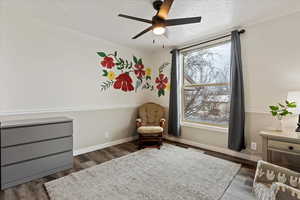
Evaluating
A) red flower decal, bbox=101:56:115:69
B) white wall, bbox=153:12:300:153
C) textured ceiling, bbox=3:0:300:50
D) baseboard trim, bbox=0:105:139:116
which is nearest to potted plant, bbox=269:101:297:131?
white wall, bbox=153:12:300:153

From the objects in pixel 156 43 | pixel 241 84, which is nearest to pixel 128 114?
pixel 156 43

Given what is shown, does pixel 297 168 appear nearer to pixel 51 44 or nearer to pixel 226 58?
pixel 226 58

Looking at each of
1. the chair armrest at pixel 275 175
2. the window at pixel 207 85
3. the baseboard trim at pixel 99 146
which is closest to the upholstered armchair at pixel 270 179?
the chair armrest at pixel 275 175

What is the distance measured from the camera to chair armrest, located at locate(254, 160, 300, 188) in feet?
5.03

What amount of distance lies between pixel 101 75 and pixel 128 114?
117 centimetres

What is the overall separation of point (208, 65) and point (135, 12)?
1927 mm

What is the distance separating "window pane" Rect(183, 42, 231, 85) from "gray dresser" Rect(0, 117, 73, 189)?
2.76 meters

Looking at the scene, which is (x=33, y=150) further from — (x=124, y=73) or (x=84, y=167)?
(x=124, y=73)

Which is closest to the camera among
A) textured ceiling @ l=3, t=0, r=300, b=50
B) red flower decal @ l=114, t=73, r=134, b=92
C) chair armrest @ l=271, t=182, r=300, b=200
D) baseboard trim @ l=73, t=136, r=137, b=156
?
chair armrest @ l=271, t=182, r=300, b=200

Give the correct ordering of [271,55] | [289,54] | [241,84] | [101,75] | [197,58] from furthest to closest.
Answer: [197,58] < [101,75] < [241,84] < [271,55] < [289,54]

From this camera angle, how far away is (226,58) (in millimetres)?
2900

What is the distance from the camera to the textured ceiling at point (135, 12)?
6.32ft

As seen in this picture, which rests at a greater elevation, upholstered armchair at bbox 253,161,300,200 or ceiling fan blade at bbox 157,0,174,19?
ceiling fan blade at bbox 157,0,174,19

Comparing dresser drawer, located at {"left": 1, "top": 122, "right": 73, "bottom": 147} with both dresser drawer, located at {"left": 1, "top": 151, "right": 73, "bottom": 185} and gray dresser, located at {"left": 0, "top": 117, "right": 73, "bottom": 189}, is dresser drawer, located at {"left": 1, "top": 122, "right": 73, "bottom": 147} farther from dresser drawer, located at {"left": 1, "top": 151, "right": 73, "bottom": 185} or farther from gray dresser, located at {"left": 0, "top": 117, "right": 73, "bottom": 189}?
dresser drawer, located at {"left": 1, "top": 151, "right": 73, "bottom": 185}
